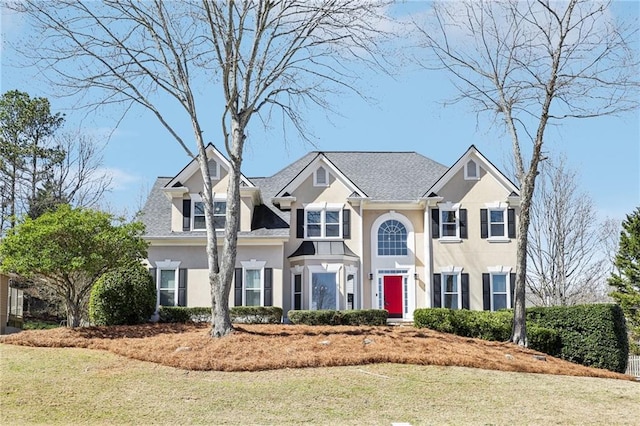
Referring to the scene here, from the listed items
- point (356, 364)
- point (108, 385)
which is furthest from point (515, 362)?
point (108, 385)

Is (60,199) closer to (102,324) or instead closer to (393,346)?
(102,324)

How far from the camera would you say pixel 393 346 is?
18422mm

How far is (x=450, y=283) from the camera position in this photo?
27344 millimetres

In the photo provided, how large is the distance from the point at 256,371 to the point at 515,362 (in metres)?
6.71

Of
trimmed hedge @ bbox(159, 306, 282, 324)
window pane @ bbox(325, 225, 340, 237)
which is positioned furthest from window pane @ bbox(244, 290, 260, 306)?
window pane @ bbox(325, 225, 340, 237)

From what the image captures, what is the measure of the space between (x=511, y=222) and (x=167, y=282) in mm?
13422

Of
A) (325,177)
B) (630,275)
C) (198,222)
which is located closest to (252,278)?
(198,222)

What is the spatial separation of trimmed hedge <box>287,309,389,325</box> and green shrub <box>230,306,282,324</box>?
89 centimetres

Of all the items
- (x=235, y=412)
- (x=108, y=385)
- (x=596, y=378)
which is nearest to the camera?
(x=235, y=412)

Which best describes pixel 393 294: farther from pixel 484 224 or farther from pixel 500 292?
pixel 484 224

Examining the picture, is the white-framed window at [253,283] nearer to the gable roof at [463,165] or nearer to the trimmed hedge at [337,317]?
the trimmed hedge at [337,317]

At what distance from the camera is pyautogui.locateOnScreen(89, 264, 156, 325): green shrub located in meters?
22.5

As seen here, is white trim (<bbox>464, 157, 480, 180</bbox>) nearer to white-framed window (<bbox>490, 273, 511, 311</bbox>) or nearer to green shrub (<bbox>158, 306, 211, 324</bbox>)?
white-framed window (<bbox>490, 273, 511, 311</bbox>)

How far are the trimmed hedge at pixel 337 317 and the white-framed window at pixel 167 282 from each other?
5036 mm
